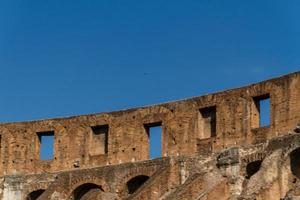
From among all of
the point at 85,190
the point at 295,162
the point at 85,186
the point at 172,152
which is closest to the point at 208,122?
the point at 172,152

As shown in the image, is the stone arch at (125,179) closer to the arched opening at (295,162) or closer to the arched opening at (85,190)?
the arched opening at (85,190)

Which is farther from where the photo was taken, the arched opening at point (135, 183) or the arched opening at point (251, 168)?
the arched opening at point (135, 183)

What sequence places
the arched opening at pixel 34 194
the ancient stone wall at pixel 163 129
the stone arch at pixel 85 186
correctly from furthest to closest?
the arched opening at pixel 34 194 < the stone arch at pixel 85 186 < the ancient stone wall at pixel 163 129

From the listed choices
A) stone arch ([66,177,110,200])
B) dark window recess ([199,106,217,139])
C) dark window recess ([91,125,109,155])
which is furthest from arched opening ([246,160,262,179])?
dark window recess ([91,125,109,155])

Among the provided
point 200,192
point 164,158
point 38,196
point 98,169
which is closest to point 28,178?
point 38,196

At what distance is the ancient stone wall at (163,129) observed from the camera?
89.4 ft

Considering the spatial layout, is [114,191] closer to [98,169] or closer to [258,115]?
[98,169]

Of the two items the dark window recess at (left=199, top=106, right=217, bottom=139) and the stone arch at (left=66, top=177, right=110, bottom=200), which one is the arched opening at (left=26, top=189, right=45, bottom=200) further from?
the dark window recess at (left=199, top=106, right=217, bottom=139)

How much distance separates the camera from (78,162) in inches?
1255

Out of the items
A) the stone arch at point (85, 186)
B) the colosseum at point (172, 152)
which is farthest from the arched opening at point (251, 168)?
the stone arch at point (85, 186)

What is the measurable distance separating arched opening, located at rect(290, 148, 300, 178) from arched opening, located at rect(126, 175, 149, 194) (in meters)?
6.39

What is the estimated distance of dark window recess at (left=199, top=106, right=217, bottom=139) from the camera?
29.1m

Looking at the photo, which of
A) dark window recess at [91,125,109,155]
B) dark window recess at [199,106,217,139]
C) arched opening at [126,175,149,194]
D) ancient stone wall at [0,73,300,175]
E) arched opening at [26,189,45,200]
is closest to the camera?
ancient stone wall at [0,73,300,175]

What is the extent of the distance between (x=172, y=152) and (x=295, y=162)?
5703 mm
